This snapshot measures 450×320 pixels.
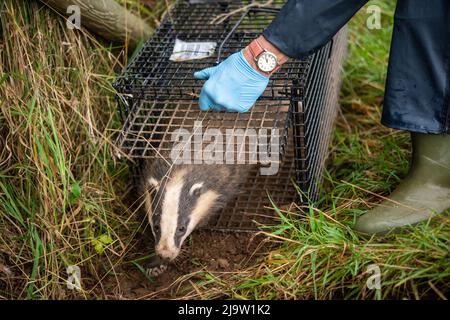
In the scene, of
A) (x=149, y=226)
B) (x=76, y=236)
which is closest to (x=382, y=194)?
(x=149, y=226)

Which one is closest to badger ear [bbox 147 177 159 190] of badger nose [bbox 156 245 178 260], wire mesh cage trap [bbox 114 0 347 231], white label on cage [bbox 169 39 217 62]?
wire mesh cage trap [bbox 114 0 347 231]

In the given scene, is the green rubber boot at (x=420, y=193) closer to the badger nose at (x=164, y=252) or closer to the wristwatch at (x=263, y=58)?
the wristwatch at (x=263, y=58)

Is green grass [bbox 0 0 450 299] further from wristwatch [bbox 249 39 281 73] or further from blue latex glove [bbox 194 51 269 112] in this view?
wristwatch [bbox 249 39 281 73]

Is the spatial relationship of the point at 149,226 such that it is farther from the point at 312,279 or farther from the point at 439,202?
the point at 439,202

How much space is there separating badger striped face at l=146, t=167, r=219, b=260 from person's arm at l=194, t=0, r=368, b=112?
55cm

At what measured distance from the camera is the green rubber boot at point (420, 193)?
3789mm

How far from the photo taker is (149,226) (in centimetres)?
426

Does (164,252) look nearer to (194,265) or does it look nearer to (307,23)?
(194,265)

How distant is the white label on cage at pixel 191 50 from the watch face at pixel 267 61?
2.59 ft

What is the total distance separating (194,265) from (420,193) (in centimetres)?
140

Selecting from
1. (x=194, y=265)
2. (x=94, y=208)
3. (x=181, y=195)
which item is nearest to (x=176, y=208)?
(x=181, y=195)

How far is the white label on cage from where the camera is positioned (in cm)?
438

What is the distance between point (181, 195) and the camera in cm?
408

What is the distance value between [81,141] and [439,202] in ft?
7.20
